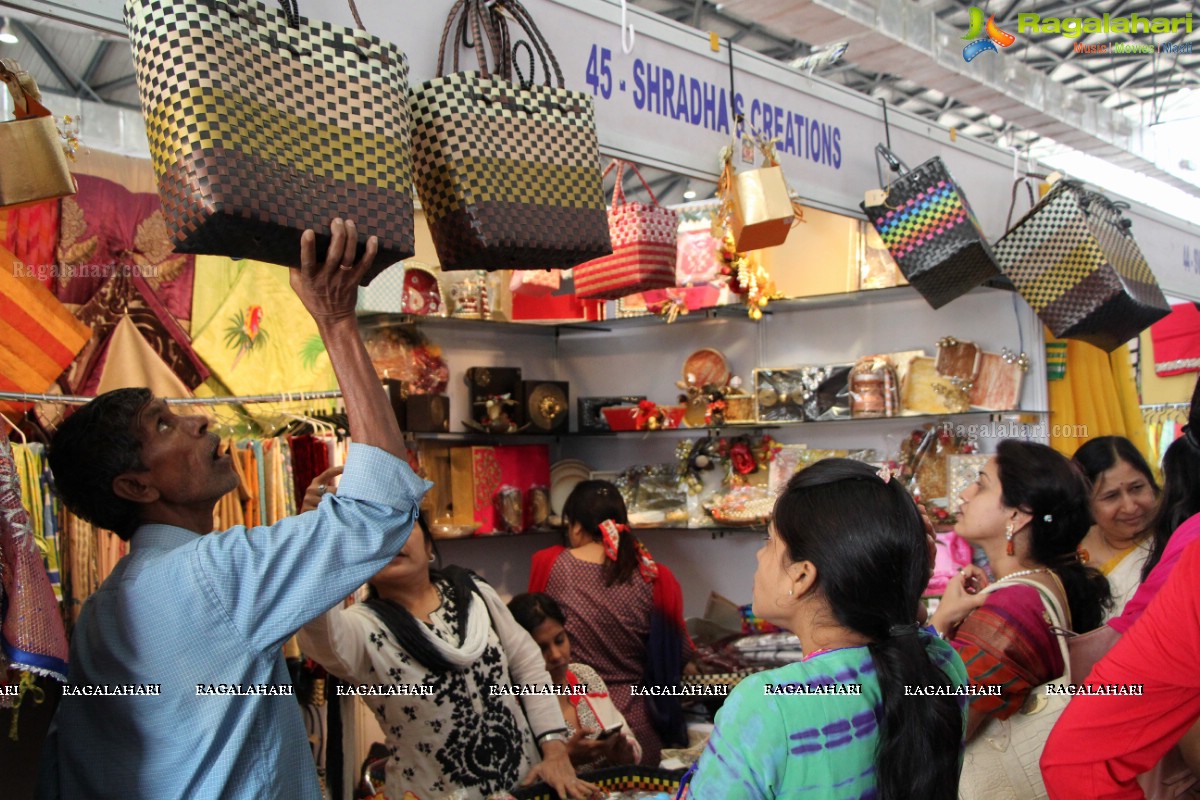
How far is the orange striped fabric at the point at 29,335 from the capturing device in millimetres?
3020

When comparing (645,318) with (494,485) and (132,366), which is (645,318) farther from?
(132,366)

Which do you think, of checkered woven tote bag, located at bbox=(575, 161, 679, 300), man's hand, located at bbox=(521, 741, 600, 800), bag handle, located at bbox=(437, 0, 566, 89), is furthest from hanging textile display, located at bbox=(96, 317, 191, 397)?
bag handle, located at bbox=(437, 0, 566, 89)

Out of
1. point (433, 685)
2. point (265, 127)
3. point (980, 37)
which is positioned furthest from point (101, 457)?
point (980, 37)

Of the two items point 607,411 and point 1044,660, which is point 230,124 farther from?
point 607,411

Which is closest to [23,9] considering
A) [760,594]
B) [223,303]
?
[760,594]

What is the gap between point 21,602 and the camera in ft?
5.97

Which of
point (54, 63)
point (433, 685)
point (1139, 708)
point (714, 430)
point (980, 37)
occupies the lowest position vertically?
point (433, 685)

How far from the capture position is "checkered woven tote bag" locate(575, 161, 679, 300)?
3.28 m

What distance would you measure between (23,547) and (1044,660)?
2.07m

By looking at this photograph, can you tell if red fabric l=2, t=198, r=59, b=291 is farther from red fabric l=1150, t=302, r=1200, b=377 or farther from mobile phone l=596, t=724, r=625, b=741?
red fabric l=1150, t=302, r=1200, b=377

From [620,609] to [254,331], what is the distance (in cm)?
198

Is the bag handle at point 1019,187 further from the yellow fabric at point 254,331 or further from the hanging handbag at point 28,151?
the hanging handbag at point 28,151

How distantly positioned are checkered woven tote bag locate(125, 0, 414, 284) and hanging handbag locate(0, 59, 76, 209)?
1.10ft

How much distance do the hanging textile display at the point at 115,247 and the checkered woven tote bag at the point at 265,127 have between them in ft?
9.30
